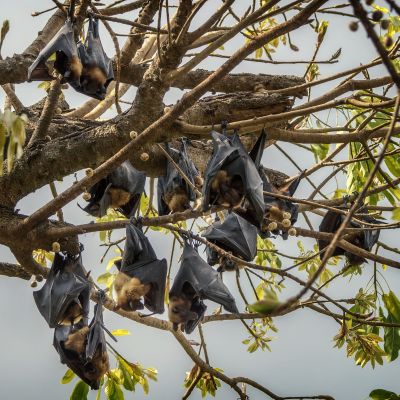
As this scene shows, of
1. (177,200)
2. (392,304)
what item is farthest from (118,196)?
(392,304)

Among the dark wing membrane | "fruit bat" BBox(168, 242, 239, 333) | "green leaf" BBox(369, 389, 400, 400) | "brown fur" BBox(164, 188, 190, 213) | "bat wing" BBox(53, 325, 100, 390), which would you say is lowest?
"green leaf" BBox(369, 389, 400, 400)

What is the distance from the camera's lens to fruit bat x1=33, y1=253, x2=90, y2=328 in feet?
15.7

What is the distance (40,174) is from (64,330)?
1222 mm

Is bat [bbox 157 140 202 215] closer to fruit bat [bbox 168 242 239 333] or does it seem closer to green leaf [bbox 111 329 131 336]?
fruit bat [bbox 168 242 239 333]

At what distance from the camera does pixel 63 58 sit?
4.95 metres

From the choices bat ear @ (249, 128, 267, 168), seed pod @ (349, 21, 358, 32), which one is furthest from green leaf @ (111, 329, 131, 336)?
seed pod @ (349, 21, 358, 32)

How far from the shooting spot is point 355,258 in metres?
5.87

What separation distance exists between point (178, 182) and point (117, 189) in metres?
0.47

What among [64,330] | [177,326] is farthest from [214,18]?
[64,330]

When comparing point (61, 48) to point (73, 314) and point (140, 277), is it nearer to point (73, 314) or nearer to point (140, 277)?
point (140, 277)

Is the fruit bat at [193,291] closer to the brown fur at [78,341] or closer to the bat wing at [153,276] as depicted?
the bat wing at [153,276]

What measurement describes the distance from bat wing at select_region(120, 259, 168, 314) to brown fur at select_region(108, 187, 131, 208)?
1.90 ft

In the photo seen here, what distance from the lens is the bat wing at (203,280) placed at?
180 inches

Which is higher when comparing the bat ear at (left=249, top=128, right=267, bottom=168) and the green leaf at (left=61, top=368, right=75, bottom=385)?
the bat ear at (left=249, top=128, right=267, bottom=168)
